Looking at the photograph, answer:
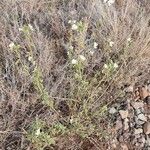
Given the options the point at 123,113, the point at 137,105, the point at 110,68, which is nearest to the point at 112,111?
the point at 123,113

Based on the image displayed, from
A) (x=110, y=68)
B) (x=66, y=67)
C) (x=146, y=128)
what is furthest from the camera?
(x=66, y=67)

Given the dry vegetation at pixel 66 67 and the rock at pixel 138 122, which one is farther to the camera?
the rock at pixel 138 122

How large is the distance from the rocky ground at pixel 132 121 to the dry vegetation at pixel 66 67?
7 cm

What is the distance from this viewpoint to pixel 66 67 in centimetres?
294

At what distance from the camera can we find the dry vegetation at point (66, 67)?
2684mm

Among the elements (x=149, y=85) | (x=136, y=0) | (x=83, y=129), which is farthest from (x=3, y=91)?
(x=136, y=0)

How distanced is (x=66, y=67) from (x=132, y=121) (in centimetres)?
62

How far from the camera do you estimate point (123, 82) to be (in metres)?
3.01

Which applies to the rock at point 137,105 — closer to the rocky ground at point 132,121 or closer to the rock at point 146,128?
the rocky ground at point 132,121

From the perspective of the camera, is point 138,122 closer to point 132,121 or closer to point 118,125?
point 132,121

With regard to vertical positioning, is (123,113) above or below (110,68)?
below

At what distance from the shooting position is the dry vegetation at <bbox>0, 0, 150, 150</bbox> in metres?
2.68

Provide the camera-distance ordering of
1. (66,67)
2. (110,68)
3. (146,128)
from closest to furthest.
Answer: (110,68)
(146,128)
(66,67)

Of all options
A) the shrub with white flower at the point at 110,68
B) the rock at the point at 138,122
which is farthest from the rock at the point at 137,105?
the shrub with white flower at the point at 110,68
